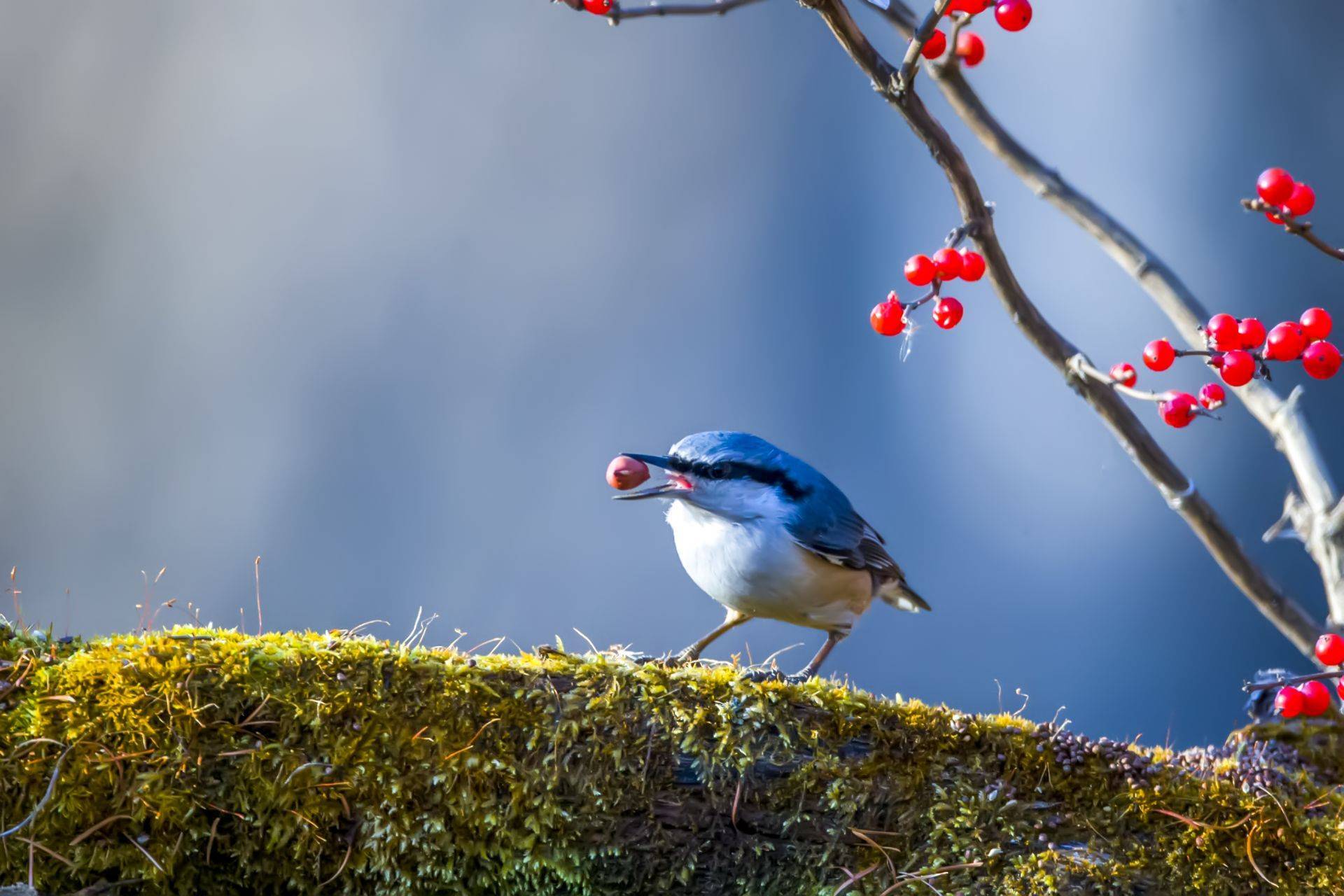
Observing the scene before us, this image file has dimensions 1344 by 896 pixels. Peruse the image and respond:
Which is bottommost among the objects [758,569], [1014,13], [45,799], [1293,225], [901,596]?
[45,799]

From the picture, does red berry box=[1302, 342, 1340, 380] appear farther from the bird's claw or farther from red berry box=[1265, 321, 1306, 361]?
the bird's claw

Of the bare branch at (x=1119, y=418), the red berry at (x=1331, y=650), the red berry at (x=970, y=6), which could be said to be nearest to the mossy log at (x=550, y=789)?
the red berry at (x=1331, y=650)

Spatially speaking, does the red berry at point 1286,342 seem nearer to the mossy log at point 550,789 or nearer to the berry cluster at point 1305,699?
the berry cluster at point 1305,699

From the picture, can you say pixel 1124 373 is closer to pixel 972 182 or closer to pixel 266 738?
pixel 972 182

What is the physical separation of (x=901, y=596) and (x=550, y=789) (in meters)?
1.33

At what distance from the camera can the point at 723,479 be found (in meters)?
2.07

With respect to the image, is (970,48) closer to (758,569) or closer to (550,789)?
(758,569)

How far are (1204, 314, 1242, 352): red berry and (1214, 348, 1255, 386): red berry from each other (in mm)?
25

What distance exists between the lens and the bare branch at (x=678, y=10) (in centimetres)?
165

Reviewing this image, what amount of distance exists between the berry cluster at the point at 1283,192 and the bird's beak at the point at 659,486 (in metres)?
1.04

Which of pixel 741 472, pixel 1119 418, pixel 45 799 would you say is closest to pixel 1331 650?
pixel 1119 418

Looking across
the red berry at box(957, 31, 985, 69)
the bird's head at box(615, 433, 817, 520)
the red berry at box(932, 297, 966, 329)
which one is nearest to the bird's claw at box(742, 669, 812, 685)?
the bird's head at box(615, 433, 817, 520)

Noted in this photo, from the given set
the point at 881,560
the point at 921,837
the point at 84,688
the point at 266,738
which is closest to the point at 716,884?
the point at 921,837

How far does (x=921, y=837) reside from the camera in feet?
4.80
